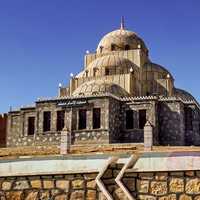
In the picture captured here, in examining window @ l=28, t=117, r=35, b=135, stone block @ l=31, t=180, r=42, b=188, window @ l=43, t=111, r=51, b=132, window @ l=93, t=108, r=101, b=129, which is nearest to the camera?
stone block @ l=31, t=180, r=42, b=188

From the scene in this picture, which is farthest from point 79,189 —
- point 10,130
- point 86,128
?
point 10,130

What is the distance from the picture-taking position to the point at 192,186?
702cm

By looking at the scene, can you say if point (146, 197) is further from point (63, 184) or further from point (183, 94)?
point (183, 94)

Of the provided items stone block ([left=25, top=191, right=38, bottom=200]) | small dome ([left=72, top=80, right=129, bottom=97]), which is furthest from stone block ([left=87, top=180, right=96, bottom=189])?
small dome ([left=72, top=80, right=129, bottom=97])

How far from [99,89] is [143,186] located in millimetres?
22379

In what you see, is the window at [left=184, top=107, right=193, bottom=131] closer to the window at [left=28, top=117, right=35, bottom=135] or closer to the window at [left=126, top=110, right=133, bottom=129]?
the window at [left=126, top=110, right=133, bottom=129]

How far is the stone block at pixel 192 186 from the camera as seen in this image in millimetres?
6988

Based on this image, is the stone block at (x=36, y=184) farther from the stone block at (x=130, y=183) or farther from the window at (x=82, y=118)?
the window at (x=82, y=118)

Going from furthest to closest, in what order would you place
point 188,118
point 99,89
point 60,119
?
point 188,118 → point 99,89 → point 60,119

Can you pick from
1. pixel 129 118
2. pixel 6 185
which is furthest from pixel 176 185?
pixel 129 118

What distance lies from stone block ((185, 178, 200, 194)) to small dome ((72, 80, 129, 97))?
21797 millimetres

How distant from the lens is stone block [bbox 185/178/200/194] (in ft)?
22.9

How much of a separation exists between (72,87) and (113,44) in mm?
5308

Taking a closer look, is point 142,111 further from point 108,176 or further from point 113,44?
point 108,176
